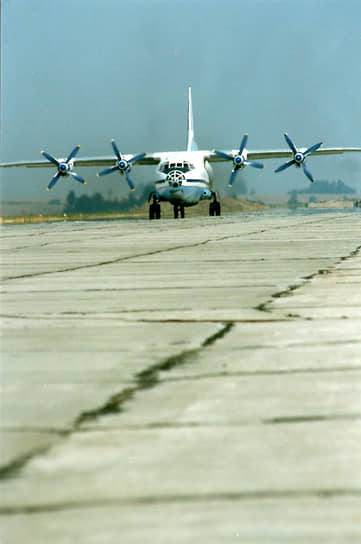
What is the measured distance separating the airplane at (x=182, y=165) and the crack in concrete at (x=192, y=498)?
47259 millimetres

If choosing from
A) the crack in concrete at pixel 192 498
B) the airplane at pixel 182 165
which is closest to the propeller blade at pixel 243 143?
the airplane at pixel 182 165

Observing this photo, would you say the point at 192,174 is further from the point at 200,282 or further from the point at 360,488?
the point at 360,488

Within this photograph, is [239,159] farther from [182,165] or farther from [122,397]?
[122,397]

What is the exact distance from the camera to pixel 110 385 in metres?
4.72

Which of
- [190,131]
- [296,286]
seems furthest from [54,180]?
[296,286]

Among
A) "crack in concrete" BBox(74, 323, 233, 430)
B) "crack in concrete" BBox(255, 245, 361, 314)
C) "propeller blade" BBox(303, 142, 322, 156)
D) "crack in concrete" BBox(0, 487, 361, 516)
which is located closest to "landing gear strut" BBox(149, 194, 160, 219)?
"propeller blade" BBox(303, 142, 322, 156)

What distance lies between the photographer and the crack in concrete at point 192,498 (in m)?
2.77

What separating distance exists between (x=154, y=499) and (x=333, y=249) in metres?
15.7

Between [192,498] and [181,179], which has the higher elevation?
[181,179]

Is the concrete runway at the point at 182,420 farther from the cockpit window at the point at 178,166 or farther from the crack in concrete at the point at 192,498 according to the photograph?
the cockpit window at the point at 178,166

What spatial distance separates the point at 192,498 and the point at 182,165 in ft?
158

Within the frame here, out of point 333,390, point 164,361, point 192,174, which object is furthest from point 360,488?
point 192,174

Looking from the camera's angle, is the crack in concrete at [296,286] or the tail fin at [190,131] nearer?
the crack in concrete at [296,286]

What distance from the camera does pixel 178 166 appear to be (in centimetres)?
5050
